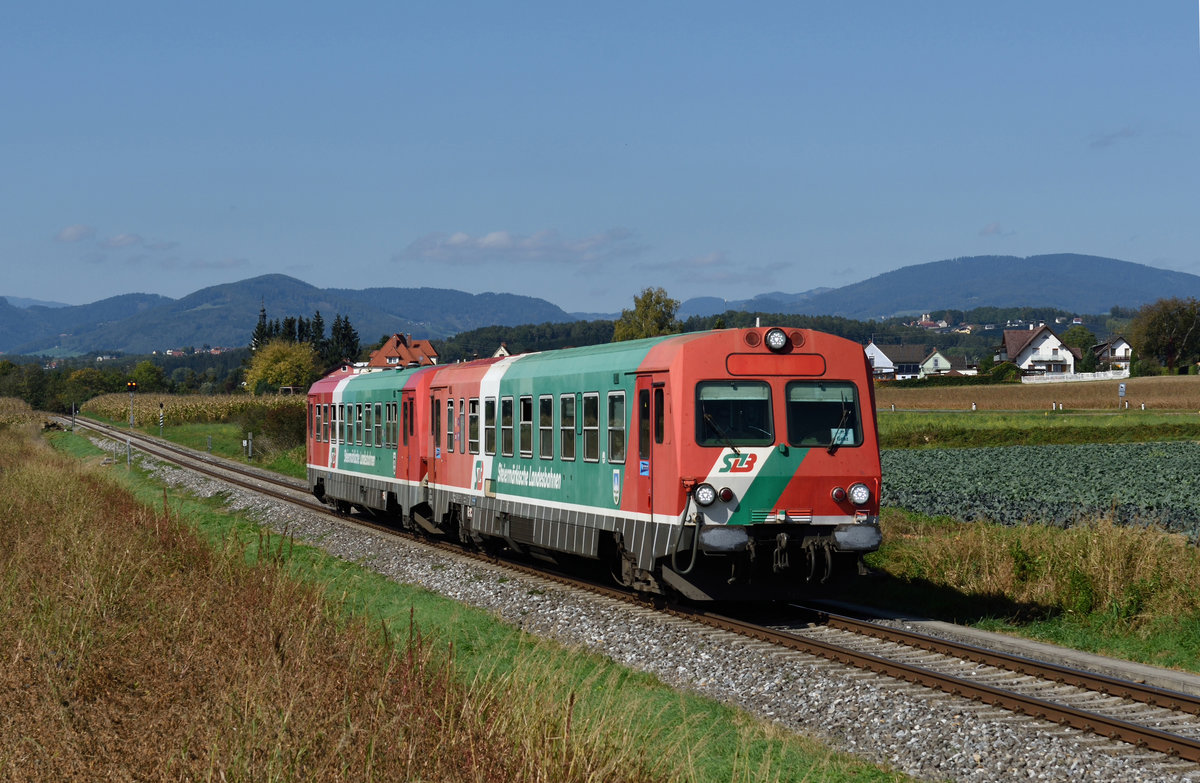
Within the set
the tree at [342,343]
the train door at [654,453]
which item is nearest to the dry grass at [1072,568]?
the train door at [654,453]

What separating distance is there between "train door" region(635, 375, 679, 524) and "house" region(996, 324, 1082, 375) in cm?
16063

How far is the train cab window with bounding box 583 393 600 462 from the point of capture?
15.6 metres

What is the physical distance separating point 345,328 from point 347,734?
17941 centimetres

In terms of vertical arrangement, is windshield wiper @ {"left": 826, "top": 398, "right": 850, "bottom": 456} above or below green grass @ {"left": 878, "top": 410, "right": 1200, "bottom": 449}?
above

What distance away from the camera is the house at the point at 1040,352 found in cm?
16538

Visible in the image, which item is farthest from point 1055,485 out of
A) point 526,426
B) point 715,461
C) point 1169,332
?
point 1169,332

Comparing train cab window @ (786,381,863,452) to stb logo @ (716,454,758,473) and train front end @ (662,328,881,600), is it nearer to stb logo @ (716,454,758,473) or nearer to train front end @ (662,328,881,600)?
train front end @ (662,328,881,600)

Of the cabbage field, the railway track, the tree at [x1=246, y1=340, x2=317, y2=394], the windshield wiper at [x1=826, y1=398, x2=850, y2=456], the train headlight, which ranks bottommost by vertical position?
the railway track

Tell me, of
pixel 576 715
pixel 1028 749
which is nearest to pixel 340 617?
pixel 576 715

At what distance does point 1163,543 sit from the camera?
15352mm

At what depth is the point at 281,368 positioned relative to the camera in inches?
Result: 5536

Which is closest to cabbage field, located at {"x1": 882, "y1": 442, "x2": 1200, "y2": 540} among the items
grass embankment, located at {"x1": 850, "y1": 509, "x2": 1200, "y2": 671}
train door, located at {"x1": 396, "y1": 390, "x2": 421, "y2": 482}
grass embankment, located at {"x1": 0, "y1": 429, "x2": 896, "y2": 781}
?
grass embankment, located at {"x1": 850, "y1": 509, "x2": 1200, "y2": 671}

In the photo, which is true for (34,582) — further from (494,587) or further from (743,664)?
(494,587)

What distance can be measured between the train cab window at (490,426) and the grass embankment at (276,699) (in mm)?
6826
